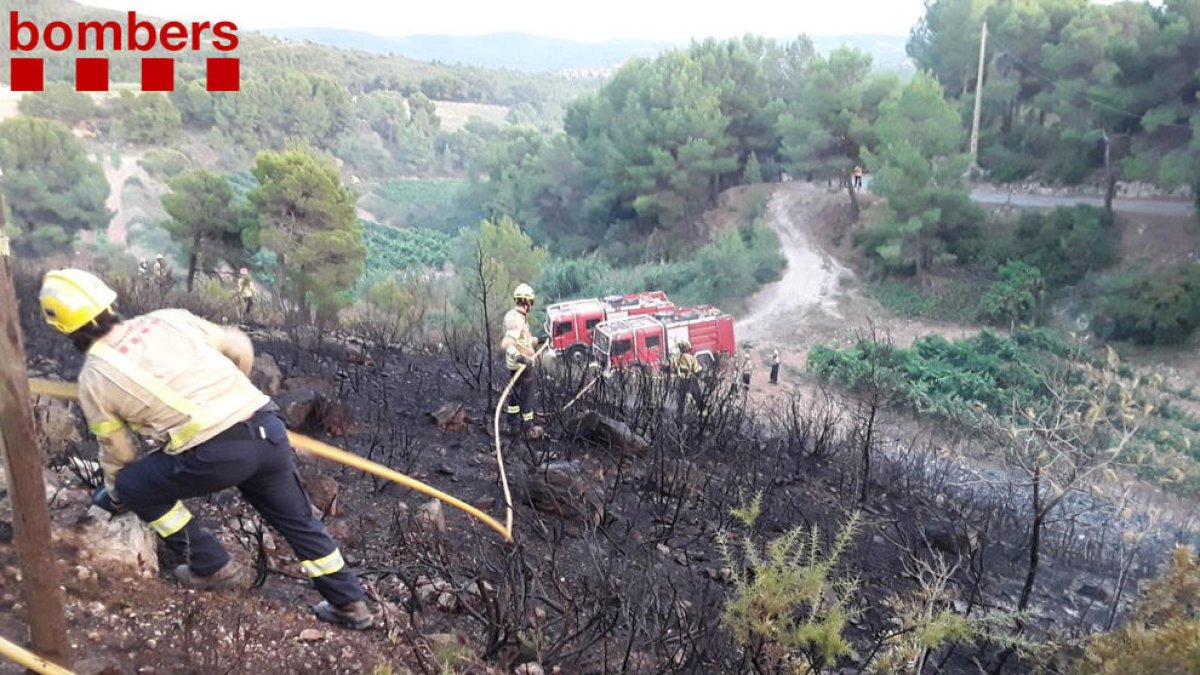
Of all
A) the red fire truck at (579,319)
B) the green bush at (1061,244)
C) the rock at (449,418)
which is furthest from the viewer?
the green bush at (1061,244)

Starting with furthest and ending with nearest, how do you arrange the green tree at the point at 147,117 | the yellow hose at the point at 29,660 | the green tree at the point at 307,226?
the green tree at the point at 147,117, the green tree at the point at 307,226, the yellow hose at the point at 29,660

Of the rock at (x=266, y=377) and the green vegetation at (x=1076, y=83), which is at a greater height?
the green vegetation at (x=1076, y=83)

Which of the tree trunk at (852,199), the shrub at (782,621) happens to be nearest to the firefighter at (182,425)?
the shrub at (782,621)

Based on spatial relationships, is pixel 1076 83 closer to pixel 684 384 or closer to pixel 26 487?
pixel 684 384

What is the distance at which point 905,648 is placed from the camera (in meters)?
3.40

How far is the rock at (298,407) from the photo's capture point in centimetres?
522

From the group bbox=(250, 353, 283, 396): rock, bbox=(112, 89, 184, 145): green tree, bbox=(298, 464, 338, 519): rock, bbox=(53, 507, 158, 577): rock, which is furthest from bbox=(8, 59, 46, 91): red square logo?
bbox=(53, 507, 158, 577): rock

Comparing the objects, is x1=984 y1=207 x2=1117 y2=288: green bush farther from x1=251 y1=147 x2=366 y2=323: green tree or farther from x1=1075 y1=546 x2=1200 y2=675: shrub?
x1=1075 y1=546 x2=1200 y2=675: shrub

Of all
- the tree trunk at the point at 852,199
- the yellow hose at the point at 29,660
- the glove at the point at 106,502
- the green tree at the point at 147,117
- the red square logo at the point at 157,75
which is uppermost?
the red square logo at the point at 157,75

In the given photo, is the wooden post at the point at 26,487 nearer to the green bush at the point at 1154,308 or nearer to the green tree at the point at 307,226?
the green tree at the point at 307,226

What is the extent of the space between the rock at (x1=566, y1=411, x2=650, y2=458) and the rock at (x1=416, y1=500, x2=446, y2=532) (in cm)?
186

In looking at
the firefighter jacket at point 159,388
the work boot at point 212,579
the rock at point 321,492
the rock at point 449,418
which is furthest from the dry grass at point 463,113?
the firefighter jacket at point 159,388

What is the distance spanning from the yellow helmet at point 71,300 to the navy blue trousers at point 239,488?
1.77 ft

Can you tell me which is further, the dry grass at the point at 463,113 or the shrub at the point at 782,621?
the dry grass at the point at 463,113
